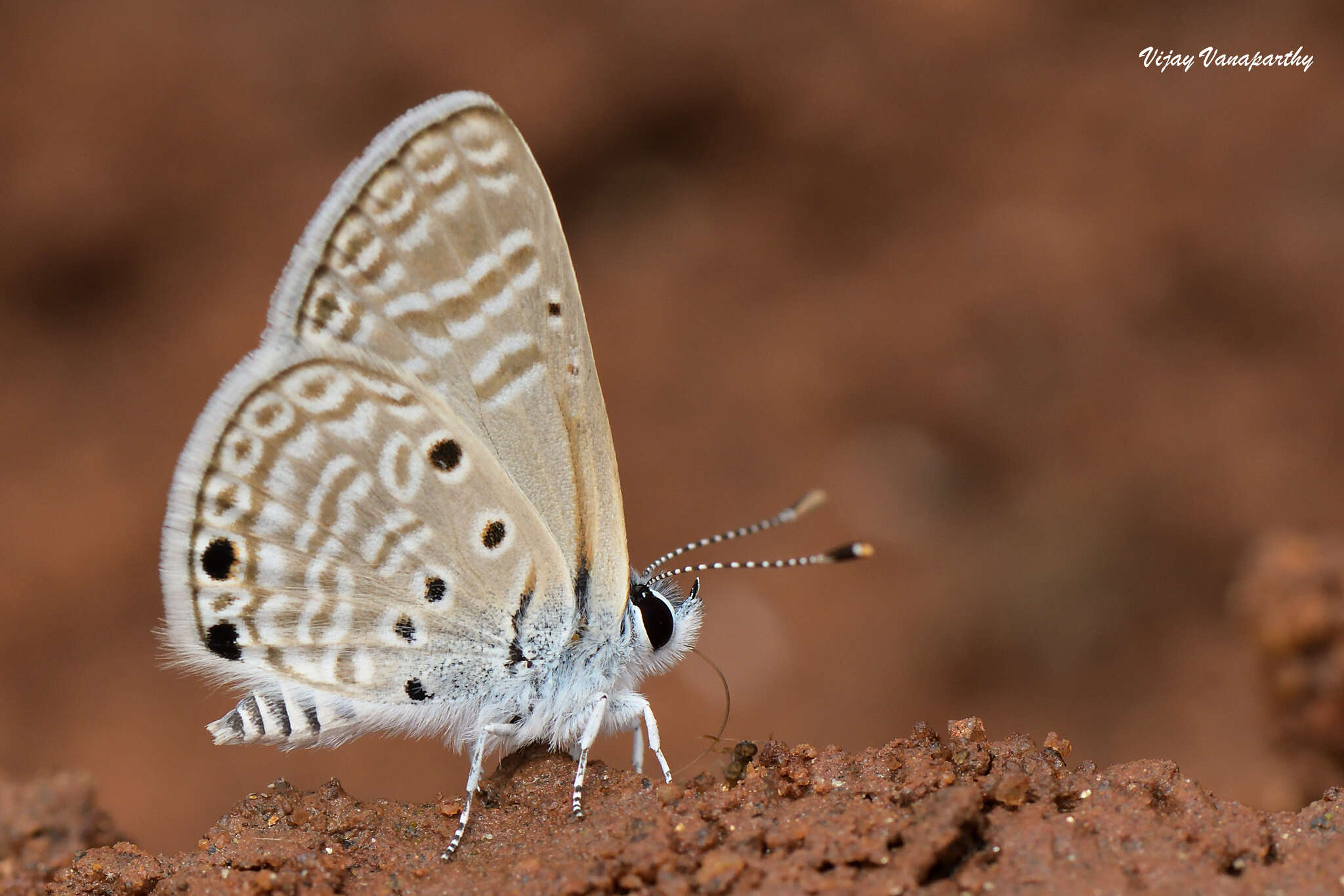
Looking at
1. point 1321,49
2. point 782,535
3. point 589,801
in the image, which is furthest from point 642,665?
point 1321,49

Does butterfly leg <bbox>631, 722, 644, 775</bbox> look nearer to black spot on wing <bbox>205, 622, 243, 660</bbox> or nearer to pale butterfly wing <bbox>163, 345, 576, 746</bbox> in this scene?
pale butterfly wing <bbox>163, 345, 576, 746</bbox>

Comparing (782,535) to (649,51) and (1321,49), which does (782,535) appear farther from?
(1321,49)

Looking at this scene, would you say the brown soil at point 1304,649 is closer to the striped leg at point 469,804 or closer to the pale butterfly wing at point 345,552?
the pale butterfly wing at point 345,552

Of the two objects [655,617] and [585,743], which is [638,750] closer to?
[655,617]

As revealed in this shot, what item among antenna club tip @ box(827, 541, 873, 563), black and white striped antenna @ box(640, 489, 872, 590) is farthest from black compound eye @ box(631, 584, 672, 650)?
antenna club tip @ box(827, 541, 873, 563)

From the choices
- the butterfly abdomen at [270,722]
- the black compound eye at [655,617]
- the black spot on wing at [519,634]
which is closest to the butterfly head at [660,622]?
the black compound eye at [655,617]

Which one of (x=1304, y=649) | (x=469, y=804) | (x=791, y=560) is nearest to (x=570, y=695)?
(x=469, y=804)

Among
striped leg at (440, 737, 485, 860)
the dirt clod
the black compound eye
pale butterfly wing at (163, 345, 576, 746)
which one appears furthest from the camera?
the black compound eye
